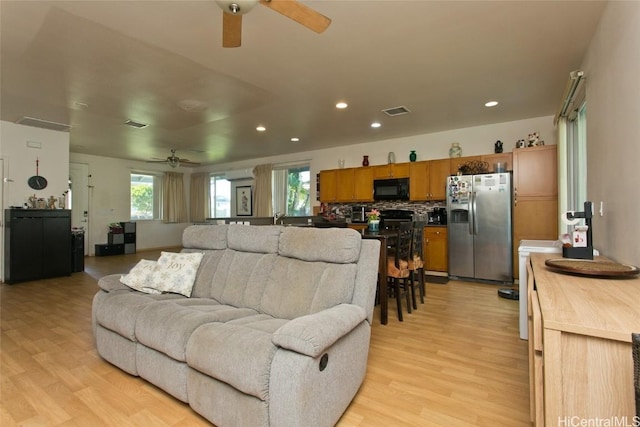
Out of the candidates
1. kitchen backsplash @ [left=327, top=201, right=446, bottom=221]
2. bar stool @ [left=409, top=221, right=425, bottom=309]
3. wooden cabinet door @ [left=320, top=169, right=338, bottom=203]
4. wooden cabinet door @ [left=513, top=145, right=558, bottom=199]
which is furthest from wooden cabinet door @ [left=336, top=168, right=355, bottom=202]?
wooden cabinet door @ [left=513, top=145, right=558, bottom=199]

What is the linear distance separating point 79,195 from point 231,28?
764 cm

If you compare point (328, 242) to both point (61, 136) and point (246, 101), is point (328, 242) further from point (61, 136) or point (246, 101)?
point (61, 136)

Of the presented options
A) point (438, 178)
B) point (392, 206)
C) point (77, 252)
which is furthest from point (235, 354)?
point (77, 252)

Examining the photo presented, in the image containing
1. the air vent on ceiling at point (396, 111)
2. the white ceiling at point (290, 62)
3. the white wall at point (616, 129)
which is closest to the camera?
the white wall at point (616, 129)

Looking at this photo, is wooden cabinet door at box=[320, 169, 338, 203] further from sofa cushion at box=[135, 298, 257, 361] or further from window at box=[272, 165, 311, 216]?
sofa cushion at box=[135, 298, 257, 361]

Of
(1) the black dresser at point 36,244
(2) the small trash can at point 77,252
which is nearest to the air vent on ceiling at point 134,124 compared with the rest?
(1) the black dresser at point 36,244

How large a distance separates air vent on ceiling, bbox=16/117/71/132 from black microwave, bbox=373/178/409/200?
18.0 feet

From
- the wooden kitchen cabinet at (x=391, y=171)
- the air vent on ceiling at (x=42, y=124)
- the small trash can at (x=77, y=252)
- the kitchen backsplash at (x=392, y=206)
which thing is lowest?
the small trash can at (x=77, y=252)

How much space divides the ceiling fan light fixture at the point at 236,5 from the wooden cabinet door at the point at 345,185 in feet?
15.4

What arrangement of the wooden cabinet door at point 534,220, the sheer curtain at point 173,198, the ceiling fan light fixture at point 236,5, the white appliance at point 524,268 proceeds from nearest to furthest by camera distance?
the ceiling fan light fixture at point 236,5 → the white appliance at point 524,268 → the wooden cabinet door at point 534,220 → the sheer curtain at point 173,198

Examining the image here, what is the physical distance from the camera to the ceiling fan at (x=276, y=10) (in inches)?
69.0

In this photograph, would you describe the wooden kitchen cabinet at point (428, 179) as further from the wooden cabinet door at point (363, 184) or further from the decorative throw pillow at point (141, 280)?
the decorative throw pillow at point (141, 280)

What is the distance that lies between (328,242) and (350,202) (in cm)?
466

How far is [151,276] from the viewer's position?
8.13 ft
